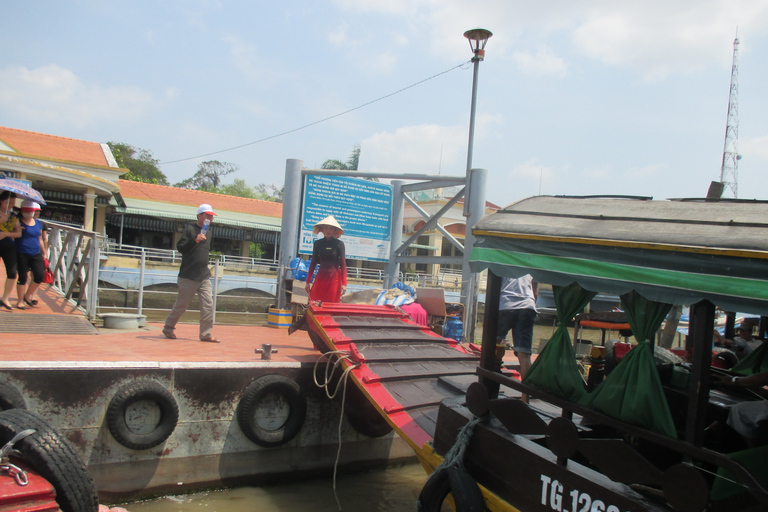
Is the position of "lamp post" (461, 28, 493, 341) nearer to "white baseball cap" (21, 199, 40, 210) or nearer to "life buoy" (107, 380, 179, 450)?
"life buoy" (107, 380, 179, 450)

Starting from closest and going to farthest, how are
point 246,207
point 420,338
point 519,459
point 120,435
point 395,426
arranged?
point 519,459
point 395,426
point 120,435
point 420,338
point 246,207

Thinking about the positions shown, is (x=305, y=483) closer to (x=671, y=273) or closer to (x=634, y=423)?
(x=634, y=423)

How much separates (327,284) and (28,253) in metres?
3.84

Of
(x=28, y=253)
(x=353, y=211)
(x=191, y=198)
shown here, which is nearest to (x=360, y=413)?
(x=28, y=253)

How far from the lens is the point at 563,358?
10.1 ft

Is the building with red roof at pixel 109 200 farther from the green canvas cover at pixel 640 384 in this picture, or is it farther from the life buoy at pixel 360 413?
the green canvas cover at pixel 640 384

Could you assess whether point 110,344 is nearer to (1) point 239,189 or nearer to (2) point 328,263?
(2) point 328,263

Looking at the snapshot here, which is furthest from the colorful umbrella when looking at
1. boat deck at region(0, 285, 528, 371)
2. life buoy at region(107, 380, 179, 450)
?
life buoy at region(107, 380, 179, 450)

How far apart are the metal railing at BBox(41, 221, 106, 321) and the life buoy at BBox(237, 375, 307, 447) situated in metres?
3.16

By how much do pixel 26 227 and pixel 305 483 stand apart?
4.81 meters

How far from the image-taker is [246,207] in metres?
28.5

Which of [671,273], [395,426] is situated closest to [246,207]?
[395,426]

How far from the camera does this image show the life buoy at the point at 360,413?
5.49 metres

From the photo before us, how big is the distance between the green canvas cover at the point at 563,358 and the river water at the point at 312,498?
2.51 m
